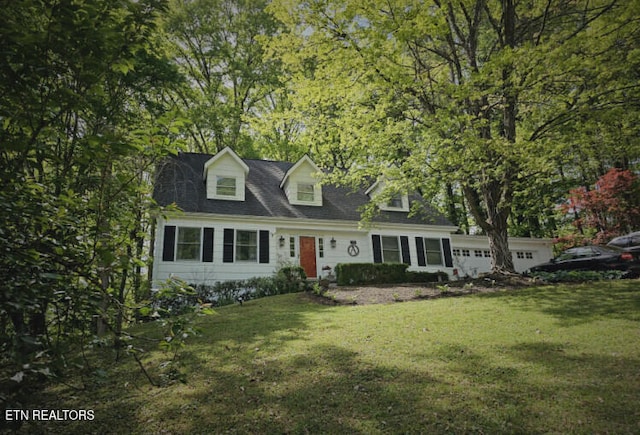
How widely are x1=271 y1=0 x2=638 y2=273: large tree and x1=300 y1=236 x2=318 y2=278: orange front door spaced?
17.6 ft

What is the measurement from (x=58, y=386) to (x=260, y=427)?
3016mm

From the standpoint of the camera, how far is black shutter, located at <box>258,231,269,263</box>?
14.4 metres

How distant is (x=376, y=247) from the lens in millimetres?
16641

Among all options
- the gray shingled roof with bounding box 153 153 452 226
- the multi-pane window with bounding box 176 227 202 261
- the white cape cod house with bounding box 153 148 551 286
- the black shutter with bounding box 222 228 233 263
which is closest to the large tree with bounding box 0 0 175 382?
the white cape cod house with bounding box 153 148 551 286

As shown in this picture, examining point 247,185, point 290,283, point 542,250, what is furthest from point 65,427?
point 542,250

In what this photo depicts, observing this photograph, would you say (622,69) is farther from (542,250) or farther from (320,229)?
(542,250)

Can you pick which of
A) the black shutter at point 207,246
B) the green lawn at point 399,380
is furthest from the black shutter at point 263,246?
the green lawn at point 399,380

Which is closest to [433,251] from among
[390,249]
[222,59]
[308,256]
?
[390,249]

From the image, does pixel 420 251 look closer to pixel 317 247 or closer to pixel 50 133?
pixel 317 247

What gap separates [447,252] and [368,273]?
22.4ft

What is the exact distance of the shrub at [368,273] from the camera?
42.0 feet

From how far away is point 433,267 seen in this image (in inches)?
682

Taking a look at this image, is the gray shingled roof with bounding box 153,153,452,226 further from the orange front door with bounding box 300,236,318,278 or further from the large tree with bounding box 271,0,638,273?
the large tree with bounding box 271,0,638,273

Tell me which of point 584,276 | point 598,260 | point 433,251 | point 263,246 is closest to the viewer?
point 584,276
